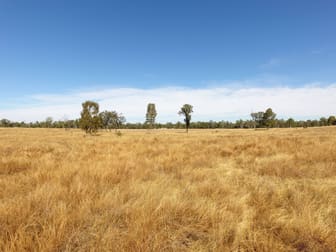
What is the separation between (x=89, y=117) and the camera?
39.6 meters

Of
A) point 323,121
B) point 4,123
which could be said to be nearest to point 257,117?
point 323,121

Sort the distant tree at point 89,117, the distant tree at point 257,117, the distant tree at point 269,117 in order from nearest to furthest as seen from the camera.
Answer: the distant tree at point 89,117
the distant tree at point 269,117
the distant tree at point 257,117

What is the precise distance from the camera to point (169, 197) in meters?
3.86

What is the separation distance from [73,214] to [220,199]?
2.76m

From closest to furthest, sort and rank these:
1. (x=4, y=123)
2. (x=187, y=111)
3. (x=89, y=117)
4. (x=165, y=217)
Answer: (x=165, y=217) → (x=89, y=117) → (x=187, y=111) → (x=4, y=123)

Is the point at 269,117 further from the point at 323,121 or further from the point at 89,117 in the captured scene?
the point at 89,117

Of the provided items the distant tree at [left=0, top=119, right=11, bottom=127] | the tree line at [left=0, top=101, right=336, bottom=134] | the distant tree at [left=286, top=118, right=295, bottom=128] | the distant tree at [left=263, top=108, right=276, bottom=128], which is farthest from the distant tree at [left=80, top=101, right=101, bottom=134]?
the distant tree at [left=0, top=119, right=11, bottom=127]

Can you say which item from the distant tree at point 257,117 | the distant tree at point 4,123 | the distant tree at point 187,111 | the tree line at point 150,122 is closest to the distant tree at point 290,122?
the tree line at point 150,122

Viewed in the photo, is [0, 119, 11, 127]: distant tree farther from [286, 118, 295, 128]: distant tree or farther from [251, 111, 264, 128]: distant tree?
[286, 118, 295, 128]: distant tree

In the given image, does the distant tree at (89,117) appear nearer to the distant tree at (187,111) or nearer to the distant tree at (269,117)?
the distant tree at (187,111)

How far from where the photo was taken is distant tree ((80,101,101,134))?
127ft

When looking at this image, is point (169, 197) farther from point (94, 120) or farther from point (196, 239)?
point (94, 120)

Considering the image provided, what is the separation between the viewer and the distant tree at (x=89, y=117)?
38.6 m

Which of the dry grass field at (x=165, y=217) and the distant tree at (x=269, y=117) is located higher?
the distant tree at (x=269, y=117)
